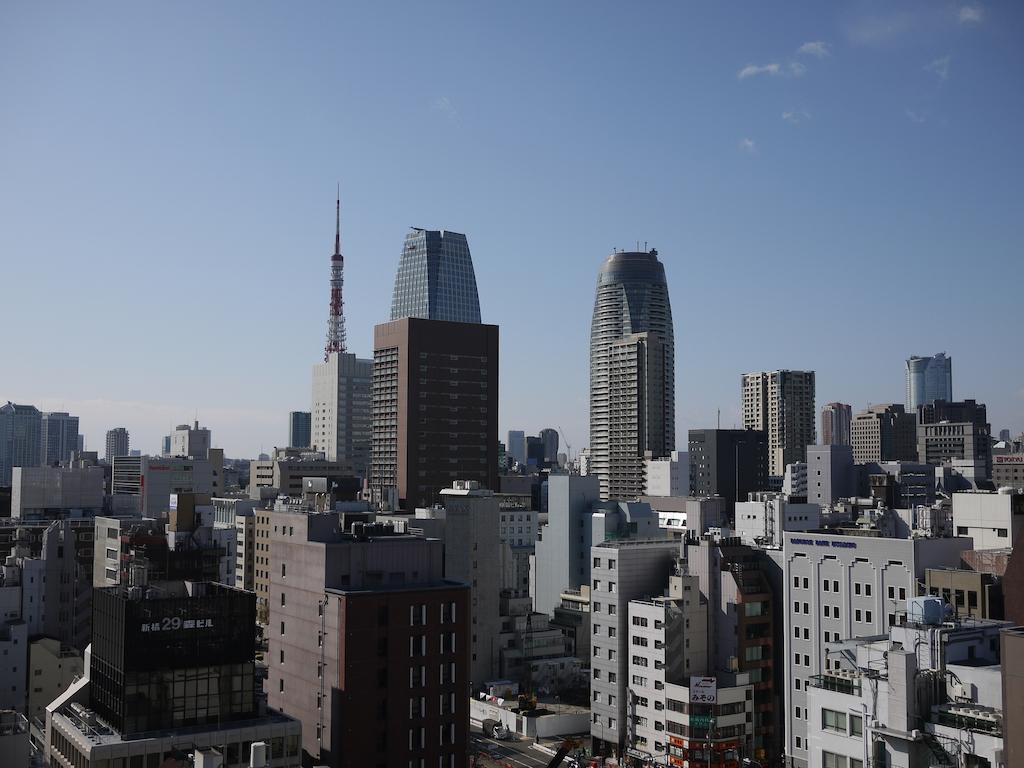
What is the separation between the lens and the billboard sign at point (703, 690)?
93.3m

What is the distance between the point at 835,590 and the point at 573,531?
260 feet

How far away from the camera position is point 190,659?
6053cm

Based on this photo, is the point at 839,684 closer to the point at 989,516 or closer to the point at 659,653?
the point at 659,653

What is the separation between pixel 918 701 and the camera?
47.9 m

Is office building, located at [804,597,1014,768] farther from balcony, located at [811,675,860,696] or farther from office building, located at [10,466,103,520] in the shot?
office building, located at [10,466,103,520]

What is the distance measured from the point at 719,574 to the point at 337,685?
1783 inches

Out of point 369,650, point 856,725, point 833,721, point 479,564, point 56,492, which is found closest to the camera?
point 856,725

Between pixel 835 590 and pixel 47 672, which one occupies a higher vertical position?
pixel 835 590

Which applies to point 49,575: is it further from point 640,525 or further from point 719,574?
point 640,525

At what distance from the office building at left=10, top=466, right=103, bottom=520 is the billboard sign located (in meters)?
134

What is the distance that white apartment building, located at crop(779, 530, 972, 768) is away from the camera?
288 ft

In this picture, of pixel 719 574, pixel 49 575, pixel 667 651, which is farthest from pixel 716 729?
pixel 49 575

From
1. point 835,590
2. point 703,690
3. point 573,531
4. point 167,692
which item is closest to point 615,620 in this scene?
point 703,690

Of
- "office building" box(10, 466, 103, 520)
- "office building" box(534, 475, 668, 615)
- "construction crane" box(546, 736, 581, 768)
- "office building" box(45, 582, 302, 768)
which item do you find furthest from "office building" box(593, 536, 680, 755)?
"office building" box(10, 466, 103, 520)
